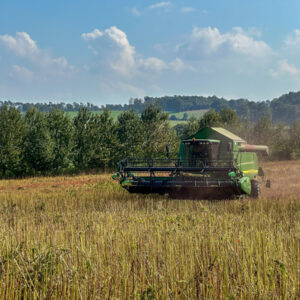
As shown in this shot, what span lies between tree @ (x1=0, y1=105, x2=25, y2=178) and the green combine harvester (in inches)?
804

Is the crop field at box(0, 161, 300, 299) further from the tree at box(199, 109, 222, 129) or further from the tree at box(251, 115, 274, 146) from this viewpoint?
the tree at box(251, 115, 274, 146)

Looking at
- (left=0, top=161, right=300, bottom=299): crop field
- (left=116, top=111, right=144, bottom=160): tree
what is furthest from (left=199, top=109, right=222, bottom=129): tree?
(left=0, top=161, right=300, bottom=299): crop field

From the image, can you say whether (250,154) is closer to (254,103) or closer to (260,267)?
(260,267)

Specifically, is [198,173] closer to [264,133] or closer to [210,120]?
[210,120]

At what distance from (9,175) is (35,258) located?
3020cm

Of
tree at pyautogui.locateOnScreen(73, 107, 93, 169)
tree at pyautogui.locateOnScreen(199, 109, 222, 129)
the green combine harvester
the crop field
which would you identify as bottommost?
the crop field

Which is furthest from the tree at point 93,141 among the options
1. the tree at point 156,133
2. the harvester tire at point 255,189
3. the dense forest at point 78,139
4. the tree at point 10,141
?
the harvester tire at point 255,189

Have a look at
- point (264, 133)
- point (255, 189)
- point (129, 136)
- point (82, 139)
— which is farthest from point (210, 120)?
point (255, 189)

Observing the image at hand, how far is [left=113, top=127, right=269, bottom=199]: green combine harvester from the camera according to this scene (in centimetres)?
1146

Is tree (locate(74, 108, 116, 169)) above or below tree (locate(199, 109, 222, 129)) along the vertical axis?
below

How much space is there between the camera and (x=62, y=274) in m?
4.50

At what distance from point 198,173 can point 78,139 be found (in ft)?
82.8

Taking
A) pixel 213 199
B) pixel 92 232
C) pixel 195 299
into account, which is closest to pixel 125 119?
pixel 213 199

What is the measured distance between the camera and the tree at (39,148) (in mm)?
31797
